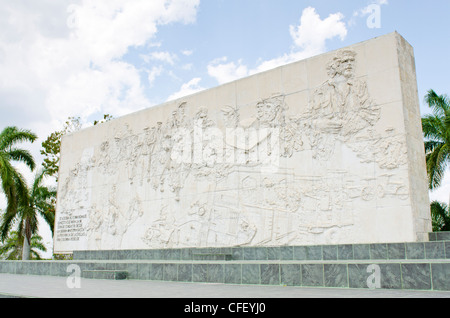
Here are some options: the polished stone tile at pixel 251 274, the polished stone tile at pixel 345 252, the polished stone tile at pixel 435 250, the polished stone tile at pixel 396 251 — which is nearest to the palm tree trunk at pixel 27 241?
the polished stone tile at pixel 251 274

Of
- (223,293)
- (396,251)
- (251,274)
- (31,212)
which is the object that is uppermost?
(31,212)

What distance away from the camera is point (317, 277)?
649cm

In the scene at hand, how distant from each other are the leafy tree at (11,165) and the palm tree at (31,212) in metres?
0.26

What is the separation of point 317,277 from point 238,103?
6.09 meters

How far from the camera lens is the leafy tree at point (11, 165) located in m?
17.3

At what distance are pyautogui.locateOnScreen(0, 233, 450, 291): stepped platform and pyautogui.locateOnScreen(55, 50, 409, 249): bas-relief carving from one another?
1.32 ft

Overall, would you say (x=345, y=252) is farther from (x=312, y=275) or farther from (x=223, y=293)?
(x=223, y=293)

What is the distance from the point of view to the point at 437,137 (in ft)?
52.7

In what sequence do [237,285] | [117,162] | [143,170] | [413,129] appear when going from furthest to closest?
[117,162], [143,170], [413,129], [237,285]

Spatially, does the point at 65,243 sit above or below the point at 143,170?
below

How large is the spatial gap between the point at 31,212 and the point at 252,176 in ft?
43.0

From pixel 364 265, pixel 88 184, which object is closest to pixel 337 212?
pixel 364 265

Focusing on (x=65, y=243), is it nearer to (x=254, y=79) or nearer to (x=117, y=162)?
(x=117, y=162)

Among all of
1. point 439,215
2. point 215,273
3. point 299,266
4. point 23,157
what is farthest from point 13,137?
point 439,215
